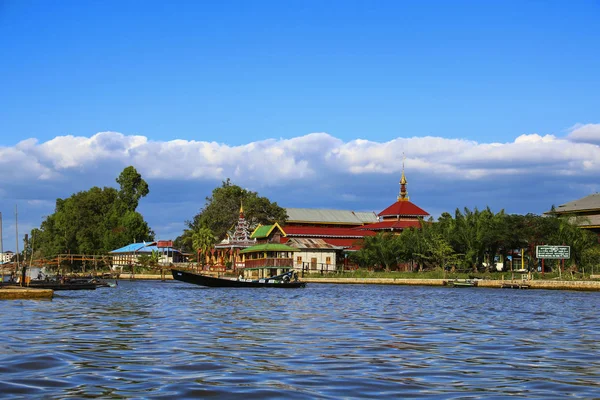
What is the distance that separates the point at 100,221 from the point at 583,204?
82.5 metres

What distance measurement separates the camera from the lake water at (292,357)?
1289 centimetres

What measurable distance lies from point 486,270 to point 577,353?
237 ft

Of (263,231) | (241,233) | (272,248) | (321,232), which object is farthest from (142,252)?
(272,248)

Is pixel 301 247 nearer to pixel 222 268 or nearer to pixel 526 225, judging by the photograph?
pixel 222 268

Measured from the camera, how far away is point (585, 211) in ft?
334

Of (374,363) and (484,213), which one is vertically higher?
(484,213)

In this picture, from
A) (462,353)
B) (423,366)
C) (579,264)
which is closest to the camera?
(423,366)

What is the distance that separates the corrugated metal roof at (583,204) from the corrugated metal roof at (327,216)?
4157cm

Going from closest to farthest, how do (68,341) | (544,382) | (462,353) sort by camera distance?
(544,382), (462,353), (68,341)

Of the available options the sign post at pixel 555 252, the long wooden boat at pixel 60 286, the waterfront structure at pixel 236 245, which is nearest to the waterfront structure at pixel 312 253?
the waterfront structure at pixel 236 245

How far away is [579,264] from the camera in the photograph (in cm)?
8262

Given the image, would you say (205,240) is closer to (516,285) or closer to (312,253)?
(312,253)

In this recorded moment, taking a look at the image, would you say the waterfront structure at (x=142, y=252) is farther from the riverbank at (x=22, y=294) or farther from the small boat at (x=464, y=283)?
the riverbank at (x=22, y=294)

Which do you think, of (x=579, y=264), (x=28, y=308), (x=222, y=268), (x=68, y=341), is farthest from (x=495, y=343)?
(x=222, y=268)
